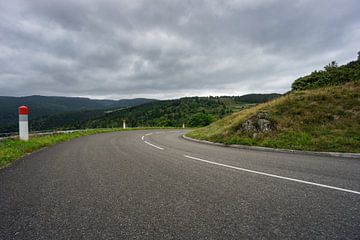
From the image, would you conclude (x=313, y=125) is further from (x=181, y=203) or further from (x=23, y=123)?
(x=23, y=123)

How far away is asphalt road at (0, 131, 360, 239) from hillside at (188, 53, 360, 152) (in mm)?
4409

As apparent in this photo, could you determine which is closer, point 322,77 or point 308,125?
point 308,125

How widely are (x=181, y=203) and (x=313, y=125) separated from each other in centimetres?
1132

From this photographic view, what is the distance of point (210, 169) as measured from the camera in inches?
231

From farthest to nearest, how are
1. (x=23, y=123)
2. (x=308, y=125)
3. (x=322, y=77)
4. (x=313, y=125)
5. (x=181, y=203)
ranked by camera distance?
(x=322, y=77) → (x=308, y=125) → (x=313, y=125) → (x=23, y=123) → (x=181, y=203)

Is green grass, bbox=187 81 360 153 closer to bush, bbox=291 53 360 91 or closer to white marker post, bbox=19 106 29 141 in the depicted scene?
white marker post, bbox=19 106 29 141

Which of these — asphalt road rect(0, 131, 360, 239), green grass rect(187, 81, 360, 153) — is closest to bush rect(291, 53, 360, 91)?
green grass rect(187, 81, 360, 153)

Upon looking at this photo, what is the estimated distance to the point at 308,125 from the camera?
11.9 metres

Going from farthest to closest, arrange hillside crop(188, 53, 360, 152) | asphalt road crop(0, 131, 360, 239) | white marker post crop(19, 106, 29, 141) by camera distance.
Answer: white marker post crop(19, 106, 29, 141), hillside crop(188, 53, 360, 152), asphalt road crop(0, 131, 360, 239)

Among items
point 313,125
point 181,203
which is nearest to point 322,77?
point 313,125

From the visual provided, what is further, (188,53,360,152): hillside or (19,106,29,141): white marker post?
(19,106,29,141): white marker post

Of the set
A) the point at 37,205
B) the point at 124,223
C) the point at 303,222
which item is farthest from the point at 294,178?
the point at 37,205

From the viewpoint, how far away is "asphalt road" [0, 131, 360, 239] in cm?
259

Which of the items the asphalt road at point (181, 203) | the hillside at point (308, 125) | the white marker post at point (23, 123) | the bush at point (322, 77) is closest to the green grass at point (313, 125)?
the hillside at point (308, 125)
